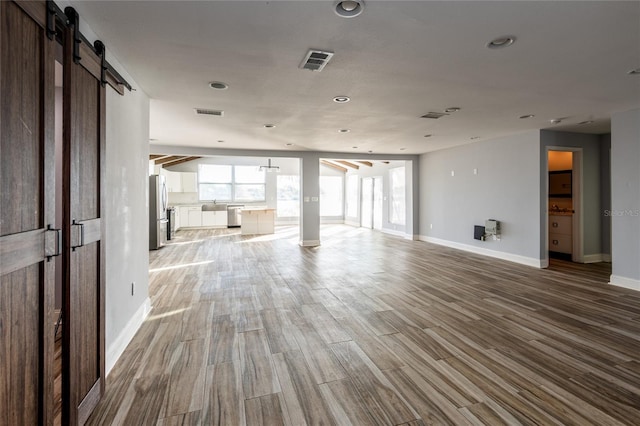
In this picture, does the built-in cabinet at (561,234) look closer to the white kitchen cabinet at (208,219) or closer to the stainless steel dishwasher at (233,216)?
the stainless steel dishwasher at (233,216)

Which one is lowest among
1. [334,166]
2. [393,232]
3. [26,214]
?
[393,232]

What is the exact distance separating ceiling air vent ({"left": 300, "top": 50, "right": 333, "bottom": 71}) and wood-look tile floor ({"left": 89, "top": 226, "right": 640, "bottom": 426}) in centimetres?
235

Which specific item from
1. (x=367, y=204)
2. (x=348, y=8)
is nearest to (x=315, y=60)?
(x=348, y=8)

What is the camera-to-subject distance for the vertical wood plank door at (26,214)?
1.12 metres

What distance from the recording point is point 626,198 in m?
4.29

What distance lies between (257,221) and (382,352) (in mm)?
8211

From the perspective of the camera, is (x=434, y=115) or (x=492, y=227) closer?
(x=434, y=115)

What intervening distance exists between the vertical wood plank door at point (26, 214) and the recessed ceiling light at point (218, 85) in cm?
184

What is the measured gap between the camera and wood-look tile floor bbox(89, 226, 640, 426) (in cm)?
183

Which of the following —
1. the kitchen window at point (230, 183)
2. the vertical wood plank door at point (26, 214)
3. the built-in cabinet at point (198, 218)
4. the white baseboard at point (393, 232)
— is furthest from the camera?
the kitchen window at point (230, 183)

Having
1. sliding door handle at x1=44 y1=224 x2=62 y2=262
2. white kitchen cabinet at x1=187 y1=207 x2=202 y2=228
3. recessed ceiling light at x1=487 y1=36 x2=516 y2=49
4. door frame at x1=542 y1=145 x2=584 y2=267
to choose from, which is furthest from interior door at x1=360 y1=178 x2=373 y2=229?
sliding door handle at x1=44 y1=224 x2=62 y2=262

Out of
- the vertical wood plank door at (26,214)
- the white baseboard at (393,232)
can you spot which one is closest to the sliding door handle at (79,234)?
the vertical wood plank door at (26,214)

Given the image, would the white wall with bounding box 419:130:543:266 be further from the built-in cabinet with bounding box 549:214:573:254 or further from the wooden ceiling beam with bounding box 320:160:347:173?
the wooden ceiling beam with bounding box 320:160:347:173

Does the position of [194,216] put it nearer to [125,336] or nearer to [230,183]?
[230,183]
